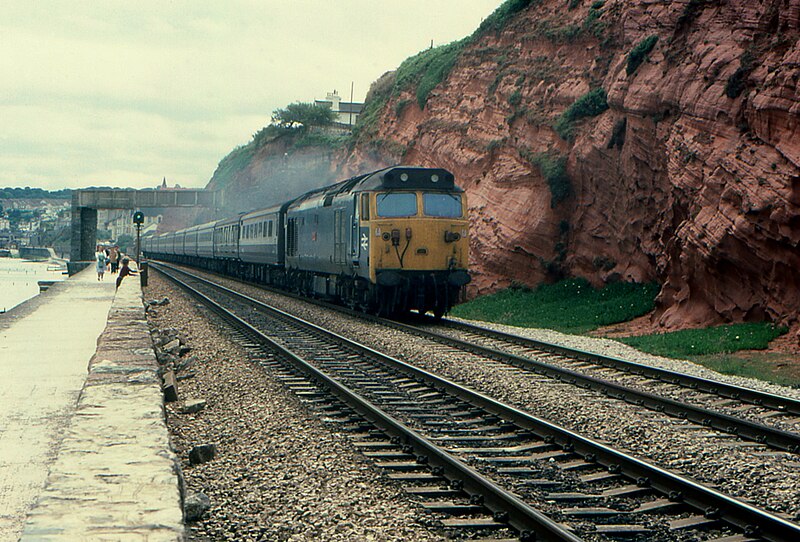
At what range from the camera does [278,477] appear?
22.7 feet

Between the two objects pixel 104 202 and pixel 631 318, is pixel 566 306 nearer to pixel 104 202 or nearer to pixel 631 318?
pixel 631 318

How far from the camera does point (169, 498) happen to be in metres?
4.29

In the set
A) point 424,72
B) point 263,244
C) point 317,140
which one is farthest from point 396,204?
point 317,140

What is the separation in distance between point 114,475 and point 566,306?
20.3 meters

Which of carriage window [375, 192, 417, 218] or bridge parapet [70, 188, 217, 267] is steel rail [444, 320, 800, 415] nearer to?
carriage window [375, 192, 417, 218]

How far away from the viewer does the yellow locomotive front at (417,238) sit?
20.5 m

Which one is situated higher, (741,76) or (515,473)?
(741,76)

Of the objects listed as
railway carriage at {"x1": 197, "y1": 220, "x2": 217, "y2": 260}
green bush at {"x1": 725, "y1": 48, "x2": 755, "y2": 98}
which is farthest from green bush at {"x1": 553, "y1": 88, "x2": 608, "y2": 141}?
railway carriage at {"x1": 197, "y1": 220, "x2": 217, "y2": 260}

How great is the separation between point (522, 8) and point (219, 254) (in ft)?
78.3

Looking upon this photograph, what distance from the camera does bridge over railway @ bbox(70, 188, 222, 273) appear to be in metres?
75.2

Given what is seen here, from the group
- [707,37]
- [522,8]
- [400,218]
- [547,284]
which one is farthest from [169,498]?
[522,8]

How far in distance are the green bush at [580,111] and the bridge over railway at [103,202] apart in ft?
162

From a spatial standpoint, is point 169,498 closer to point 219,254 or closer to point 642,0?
point 642,0

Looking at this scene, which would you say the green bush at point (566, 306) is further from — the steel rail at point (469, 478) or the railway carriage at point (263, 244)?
the steel rail at point (469, 478)
